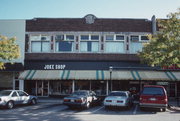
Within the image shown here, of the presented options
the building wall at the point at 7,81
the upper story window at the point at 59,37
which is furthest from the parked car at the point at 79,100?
the building wall at the point at 7,81

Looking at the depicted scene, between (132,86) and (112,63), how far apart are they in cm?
350

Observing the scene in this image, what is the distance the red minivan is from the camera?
48.6ft

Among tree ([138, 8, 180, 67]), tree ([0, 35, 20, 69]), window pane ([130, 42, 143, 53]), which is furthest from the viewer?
window pane ([130, 42, 143, 53])

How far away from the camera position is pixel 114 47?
984 inches

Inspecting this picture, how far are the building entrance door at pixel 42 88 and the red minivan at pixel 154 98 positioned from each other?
13098 millimetres

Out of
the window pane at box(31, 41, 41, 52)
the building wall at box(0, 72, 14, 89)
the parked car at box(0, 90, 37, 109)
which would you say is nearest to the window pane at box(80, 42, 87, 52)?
the window pane at box(31, 41, 41, 52)

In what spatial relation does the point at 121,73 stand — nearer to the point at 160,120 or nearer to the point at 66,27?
the point at 66,27

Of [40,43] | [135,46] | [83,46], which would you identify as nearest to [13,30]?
[40,43]

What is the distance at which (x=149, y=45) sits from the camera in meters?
18.8

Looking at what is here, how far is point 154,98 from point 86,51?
11.6 meters

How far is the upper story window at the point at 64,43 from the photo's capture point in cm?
2494

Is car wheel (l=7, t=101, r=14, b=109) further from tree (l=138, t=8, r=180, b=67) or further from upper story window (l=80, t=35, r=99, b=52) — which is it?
tree (l=138, t=8, r=180, b=67)

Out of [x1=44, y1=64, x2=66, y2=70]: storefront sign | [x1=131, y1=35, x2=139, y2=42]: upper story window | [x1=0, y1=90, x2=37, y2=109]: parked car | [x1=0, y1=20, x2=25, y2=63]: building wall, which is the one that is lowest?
[x1=0, y1=90, x2=37, y2=109]: parked car

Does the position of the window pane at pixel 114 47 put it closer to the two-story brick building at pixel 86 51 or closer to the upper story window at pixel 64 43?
the two-story brick building at pixel 86 51
